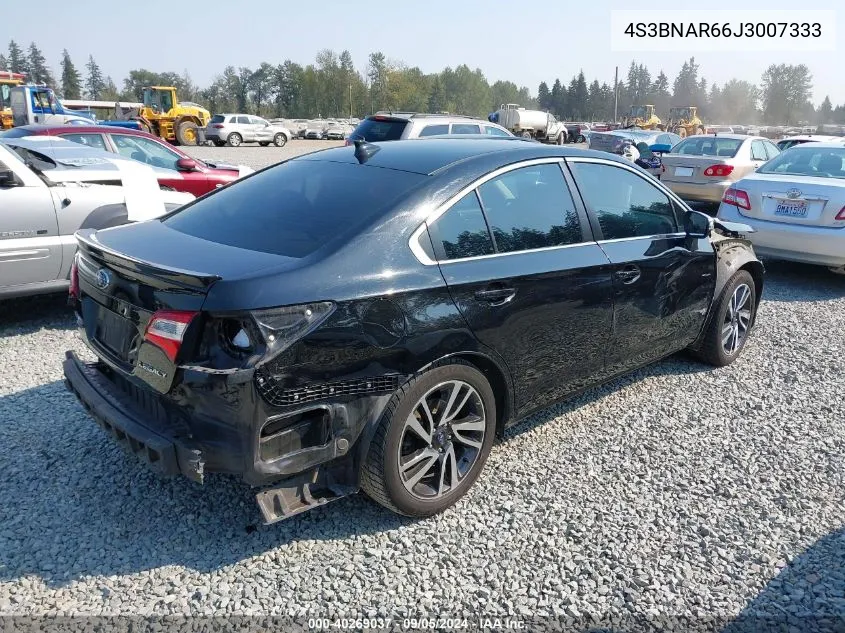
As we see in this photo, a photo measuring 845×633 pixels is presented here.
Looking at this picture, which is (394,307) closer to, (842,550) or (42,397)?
(842,550)

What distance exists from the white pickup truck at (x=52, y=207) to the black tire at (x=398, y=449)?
3.87m

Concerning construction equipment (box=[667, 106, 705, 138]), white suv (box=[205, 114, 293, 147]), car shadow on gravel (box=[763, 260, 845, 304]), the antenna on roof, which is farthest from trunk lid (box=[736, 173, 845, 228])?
construction equipment (box=[667, 106, 705, 138])

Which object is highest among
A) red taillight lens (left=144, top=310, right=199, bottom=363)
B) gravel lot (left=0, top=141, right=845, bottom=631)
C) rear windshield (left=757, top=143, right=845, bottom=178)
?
rear windshield (left=757, top=143, right=845, bottom=178)

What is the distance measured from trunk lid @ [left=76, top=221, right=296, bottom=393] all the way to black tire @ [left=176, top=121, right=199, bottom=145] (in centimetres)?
3361

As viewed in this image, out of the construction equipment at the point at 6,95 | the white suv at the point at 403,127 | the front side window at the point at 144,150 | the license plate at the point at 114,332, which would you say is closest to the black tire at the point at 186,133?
the construction equipment at the point at 6,95

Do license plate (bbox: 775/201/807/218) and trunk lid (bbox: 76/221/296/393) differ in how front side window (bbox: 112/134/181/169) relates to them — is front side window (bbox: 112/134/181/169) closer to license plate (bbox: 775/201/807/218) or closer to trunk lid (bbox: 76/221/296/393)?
trunk lid (bbox: 76/221/296/393)

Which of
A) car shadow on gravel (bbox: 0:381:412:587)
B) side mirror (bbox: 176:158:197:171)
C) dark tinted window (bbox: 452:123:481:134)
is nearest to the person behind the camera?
car shadow on gravel (bbox: 0:381:412:587)

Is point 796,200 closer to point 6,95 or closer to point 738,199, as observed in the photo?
point 738,199

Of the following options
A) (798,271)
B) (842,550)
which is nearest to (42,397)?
(842,550)

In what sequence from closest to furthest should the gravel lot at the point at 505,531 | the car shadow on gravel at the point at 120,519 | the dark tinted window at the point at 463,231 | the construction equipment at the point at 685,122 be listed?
the gravel lot at the point at 505,531
the car shadow on gravel at the point at 120,519
the dark tinted window at the point at 463,231
the construction equipment at the point at 685,122

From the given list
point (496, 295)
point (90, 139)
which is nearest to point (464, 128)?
point (90, 139)

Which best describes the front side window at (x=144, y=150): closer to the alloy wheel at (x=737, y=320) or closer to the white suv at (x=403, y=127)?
the white suv at (x=403, y=127)

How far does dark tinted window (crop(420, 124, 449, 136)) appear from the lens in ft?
37.8

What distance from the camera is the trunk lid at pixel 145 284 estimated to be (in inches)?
99.6
